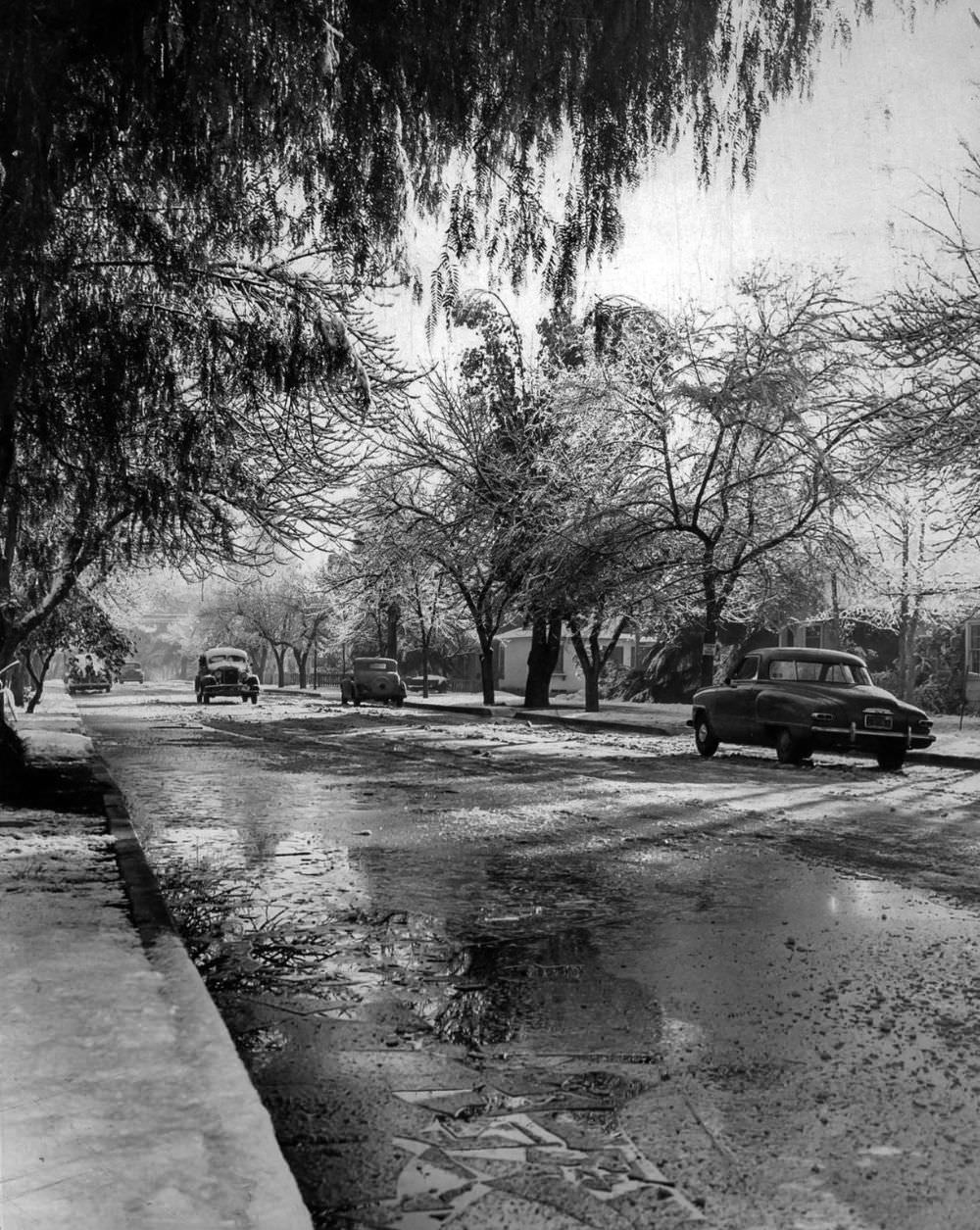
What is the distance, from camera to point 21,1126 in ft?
10.7

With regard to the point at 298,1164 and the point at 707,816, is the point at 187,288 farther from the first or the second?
the point at 707,816

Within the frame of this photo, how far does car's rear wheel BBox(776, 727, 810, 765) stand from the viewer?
1833cm

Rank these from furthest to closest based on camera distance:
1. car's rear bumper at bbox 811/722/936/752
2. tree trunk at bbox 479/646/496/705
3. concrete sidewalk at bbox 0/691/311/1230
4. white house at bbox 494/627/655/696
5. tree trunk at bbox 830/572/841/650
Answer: white house at bbox 494/627/655/696
tree trunk at bbox 479/646/496/705
tree trunk at bbox 830/572/841/650
car's rear bumper at bbox 811/722/936/752
concrete sidewalk at bbox 0/691/311/1230

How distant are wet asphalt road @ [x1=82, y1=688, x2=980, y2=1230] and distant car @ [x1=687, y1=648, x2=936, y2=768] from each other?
610 centimetres

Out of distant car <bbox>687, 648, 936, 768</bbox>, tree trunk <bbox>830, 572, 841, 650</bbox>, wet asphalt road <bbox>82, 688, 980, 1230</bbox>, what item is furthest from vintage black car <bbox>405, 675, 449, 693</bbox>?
wet asphalt road <bbox>82, 688, 980, 1230</bbox>

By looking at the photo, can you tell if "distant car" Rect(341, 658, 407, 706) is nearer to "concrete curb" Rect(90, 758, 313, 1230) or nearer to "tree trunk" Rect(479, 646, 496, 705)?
"tree trunk" Rect(479, 646, 496, 705)

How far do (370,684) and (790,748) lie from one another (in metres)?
30.6

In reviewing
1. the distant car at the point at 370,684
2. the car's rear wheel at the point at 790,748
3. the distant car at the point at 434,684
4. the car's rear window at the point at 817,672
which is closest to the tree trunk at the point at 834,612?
the car's rear window at the point at 817,672

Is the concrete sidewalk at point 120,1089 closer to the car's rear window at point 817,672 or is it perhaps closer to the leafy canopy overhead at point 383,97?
the leafy canopy overhead at point 383,97

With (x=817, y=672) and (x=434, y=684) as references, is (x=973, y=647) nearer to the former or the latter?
(x=817, y=672)


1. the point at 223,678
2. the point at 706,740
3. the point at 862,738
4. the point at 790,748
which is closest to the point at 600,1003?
the point at 862,738

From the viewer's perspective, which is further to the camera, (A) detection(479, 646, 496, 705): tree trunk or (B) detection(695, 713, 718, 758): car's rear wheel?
(A) detection(479, 646, 496, 705): tree trunk

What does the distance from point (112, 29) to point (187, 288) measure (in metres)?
2.36

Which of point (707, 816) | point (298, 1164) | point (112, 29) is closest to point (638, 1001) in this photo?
Answer: point (298, 1164)
